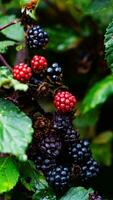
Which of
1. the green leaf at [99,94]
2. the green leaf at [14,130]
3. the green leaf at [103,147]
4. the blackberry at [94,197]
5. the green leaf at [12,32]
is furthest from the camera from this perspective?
the green leaf at [103,147]

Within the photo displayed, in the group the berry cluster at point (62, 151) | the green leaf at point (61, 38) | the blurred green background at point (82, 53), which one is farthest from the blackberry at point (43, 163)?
the green leaf at point (61, 38)

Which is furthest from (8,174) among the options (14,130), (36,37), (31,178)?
(36,37)

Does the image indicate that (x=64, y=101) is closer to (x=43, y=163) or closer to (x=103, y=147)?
(x=43, y=163)

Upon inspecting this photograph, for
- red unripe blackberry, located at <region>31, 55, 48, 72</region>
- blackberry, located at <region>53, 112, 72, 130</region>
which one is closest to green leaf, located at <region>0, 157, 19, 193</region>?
blackberry, located at <region>53, 112, 72, 130</region>

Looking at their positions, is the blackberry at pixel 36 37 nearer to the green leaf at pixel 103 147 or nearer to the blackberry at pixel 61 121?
the blackberry at pixel 61 121

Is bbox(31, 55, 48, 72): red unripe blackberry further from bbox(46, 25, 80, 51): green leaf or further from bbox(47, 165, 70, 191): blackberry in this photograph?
bbox(46, 25, 80, 51): green leaf

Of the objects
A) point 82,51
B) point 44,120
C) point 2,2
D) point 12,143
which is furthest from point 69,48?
point 12,143

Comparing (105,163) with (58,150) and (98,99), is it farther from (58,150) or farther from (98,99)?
(58,150)
